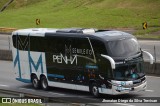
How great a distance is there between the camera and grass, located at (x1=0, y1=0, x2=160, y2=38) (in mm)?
57344

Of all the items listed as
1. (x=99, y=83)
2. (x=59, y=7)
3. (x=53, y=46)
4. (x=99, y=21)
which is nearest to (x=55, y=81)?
(x=53, y=46)

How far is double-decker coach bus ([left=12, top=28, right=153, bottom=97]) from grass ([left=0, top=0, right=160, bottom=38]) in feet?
82.2

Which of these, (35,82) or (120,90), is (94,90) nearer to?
(120,90)

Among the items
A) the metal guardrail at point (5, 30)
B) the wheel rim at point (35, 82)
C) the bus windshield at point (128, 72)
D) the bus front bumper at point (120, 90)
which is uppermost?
the bus windshield at point (128, 72)

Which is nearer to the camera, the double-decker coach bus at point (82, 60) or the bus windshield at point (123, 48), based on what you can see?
the double-decker coach bus at point (82, 60)

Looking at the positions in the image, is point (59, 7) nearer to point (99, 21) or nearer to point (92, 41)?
point (99, 21)

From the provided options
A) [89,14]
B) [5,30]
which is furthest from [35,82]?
[89,14]

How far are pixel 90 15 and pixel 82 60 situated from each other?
139ft

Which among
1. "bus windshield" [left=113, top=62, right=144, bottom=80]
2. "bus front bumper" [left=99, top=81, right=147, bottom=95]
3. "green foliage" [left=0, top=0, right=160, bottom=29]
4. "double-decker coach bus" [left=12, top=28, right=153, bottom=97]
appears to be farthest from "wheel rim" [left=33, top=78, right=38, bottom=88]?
"green foliage" [left=0, top=0, right=160, bottom=29]

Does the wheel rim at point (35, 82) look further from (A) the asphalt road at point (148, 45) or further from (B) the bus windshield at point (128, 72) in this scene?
(A) the asphalt road at point (148, 45)

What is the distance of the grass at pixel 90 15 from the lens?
5734cm

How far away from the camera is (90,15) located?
63.9m

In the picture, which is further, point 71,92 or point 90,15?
point 90,15

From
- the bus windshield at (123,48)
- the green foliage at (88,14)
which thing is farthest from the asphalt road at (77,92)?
the green foliage at (88,14)
